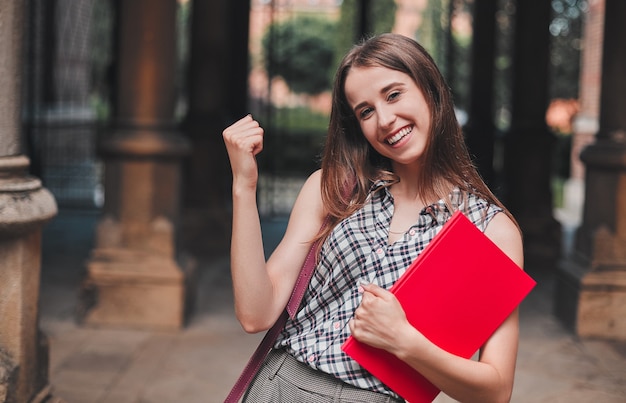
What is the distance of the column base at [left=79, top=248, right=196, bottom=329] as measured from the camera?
5.27 metres

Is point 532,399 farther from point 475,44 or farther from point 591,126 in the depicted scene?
point 591,126

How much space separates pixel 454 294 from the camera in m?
1.70

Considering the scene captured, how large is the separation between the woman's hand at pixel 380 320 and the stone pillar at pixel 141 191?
3758 mm

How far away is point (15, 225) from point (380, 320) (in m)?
1.48

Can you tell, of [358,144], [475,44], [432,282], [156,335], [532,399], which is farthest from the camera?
[475,44]

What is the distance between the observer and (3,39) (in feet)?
8.68

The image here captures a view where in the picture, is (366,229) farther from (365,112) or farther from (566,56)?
A: (566,56)

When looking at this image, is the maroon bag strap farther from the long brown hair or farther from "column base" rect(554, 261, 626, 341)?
"column base" rect(554, 261, 626, 341)

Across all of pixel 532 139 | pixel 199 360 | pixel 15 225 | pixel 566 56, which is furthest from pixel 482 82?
pixel 566 56

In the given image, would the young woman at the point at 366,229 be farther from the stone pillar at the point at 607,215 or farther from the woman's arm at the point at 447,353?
the stone pillar at the point at 607,215

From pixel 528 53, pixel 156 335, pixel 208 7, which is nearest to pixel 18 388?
pixel 156 335

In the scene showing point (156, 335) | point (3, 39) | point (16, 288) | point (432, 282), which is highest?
point (3, 39)

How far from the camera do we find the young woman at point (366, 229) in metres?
1.74

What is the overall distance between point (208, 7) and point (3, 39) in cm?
547
